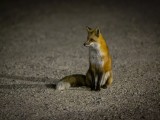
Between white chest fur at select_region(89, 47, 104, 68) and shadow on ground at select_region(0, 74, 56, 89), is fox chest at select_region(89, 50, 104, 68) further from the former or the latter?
shadow on ground at select_region(0, 74, 56, 89)

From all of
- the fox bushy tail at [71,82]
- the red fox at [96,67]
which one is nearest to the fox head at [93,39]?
the red fox at [96,67]

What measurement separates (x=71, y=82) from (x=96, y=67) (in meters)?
0.73

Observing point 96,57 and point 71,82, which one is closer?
point 96,57

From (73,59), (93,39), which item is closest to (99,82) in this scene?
(93,39)

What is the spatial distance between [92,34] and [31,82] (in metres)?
2.13

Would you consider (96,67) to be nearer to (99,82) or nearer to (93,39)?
(99,82)

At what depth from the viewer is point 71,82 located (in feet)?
27.4

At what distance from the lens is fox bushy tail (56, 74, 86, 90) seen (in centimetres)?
820

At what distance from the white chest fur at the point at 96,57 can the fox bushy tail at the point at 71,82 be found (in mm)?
633

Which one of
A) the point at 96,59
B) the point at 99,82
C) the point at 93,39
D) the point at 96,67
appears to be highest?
the point at 93,39

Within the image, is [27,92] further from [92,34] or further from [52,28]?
[52,28]

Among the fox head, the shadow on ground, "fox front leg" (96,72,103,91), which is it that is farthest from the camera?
the shadow on ground

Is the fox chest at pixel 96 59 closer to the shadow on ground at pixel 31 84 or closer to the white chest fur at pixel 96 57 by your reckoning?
the white chest fur at pixel 96 57

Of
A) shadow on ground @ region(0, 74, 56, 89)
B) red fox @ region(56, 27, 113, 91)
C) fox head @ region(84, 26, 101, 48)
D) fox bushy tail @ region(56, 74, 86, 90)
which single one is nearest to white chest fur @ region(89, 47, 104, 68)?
red fox @ region(56, 27, 113, 91)
